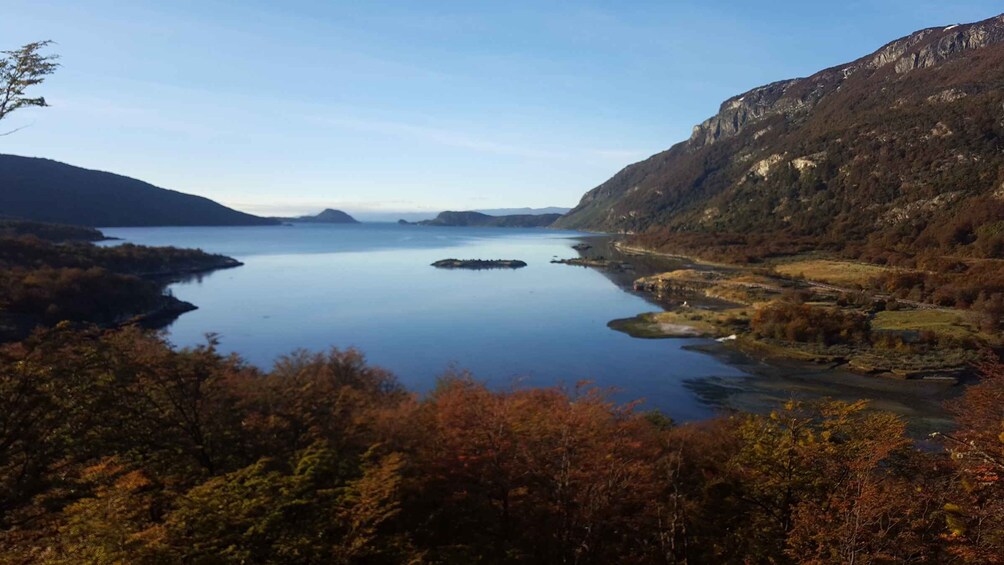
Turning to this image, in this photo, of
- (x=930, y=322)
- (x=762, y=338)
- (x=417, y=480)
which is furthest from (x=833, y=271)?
(x=417, y=480)

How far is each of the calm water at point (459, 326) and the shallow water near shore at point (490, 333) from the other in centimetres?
15

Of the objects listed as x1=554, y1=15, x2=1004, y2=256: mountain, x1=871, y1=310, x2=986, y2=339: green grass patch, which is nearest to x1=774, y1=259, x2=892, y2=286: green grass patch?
x1=554, y1=15, x2=1004, y2=256: mountain

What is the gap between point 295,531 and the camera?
1096 centimetres

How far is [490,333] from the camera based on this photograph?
58.9m

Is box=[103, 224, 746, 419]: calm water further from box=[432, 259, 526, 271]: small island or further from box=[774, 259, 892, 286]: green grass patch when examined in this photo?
box=[774, 259, 892, 286]: green grass patch

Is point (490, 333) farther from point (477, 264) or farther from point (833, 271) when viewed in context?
point (477, 264)

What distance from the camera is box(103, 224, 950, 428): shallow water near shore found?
4012 cm

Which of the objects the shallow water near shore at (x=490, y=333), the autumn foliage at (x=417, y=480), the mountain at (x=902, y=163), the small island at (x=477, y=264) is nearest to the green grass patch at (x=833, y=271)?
the mountain at (x=902, y=163)

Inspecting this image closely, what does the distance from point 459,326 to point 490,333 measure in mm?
4880

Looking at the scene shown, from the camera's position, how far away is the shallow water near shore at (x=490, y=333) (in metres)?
40.1

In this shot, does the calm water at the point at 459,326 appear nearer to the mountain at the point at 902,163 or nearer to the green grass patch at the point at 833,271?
the green grass patch at the point at 833,271

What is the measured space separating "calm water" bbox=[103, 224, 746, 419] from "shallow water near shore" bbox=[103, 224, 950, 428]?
0.49 feet

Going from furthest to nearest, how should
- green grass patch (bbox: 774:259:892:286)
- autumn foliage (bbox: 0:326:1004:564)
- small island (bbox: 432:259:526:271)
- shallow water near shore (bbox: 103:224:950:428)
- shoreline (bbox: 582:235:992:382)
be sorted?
small island (bbox: 432:259:526:271) → green grass patch (bbox: 774:259:892:286) → shoreline (bbox: 582:235:992:382) → shallow water near shore (bbox: 103:224:950:428) → autumn foliage (bbox: 0:326:1004:564)

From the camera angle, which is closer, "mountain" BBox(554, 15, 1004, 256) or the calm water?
the calm water
